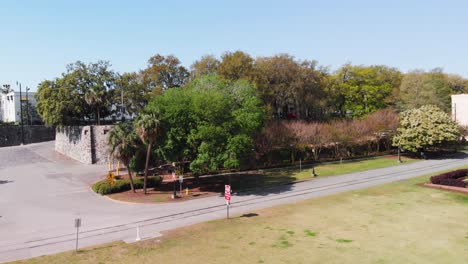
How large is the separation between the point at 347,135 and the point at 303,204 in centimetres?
2877

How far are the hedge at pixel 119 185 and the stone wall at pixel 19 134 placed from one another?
149ft

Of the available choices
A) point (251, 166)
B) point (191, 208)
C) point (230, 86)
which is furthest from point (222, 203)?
point (251, 166)

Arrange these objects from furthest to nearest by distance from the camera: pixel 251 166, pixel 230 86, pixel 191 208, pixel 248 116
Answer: pixel 251 166 → pixel 230 86 → pixel 248 116 → pixel 191 208

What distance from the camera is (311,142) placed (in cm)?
5275

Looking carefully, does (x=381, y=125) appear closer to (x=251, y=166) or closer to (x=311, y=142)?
(x=311, y=142)

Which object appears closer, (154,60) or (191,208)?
(191,208)

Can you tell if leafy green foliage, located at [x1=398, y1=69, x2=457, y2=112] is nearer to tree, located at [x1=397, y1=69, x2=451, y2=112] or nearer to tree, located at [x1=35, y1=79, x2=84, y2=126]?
tree, located at [x1=397, y1=69, x2=451, y2=112]

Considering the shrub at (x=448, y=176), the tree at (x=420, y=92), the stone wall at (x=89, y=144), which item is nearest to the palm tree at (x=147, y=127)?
the stone wall at (x=89, y=144)

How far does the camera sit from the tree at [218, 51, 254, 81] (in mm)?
54594

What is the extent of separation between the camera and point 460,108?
7769 centimetres

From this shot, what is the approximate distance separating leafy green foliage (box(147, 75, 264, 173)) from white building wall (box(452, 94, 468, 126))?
2424 inches

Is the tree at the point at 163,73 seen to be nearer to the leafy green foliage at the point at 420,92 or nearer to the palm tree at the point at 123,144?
the palm tree at the point at 123,144

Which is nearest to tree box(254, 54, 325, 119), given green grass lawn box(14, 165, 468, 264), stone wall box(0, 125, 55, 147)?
green grass lawn box(14, 165, 468, 264)

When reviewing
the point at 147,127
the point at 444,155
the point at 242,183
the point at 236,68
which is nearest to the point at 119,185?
the point at 147,127
